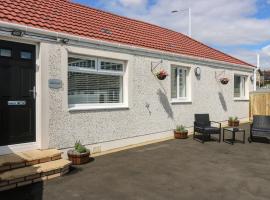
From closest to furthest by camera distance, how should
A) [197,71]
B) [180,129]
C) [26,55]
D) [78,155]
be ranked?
[26,55]
[78,155]
[180,129]
[197,71]

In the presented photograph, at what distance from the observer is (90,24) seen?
9.80 metres

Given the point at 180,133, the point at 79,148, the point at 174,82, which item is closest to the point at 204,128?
the point at 180,133

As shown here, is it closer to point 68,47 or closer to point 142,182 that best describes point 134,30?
point 68,47

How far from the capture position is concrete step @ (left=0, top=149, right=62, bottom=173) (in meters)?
5.93

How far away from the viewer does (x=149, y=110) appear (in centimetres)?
1046

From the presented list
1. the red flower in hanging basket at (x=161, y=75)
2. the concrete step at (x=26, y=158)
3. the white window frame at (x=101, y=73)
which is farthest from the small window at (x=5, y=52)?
the red flower in hanging basket at (x=161, y=75)

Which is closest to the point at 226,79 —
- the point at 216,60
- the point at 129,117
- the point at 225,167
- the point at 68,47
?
the point at 216,60

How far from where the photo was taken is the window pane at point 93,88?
27.3 feet

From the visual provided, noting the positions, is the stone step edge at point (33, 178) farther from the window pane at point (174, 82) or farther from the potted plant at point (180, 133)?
the window pane at point (174, 82)

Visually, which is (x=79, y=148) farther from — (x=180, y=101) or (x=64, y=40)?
(x=180, y=101)

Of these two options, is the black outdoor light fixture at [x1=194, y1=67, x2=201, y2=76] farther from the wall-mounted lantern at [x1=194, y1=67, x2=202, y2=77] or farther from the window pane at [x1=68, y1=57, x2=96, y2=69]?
the window pane at [x1=68, y1=57, x2=96, y2=69]

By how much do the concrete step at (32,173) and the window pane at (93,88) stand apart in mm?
2300

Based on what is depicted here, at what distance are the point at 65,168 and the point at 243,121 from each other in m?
12.6

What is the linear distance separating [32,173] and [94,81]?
380 centimetres
